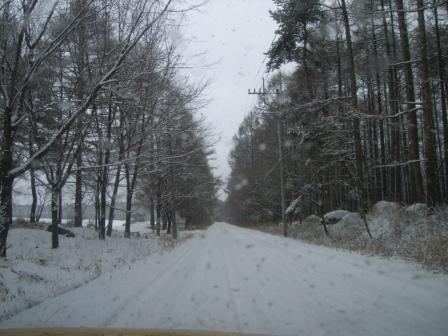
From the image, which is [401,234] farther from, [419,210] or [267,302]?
[267,302]

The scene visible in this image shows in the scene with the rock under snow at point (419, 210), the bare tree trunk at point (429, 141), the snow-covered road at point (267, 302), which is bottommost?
the snow-covered road at point (267, 302)

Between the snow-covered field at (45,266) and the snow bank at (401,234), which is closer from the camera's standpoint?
the snow-covered field at (45,266)

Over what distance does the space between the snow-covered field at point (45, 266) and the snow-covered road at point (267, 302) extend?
21.7 inches

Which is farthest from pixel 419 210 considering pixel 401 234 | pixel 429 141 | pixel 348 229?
pixel 348 229

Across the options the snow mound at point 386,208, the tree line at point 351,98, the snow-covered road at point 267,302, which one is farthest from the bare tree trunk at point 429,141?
the snow-covered road at point 267,302

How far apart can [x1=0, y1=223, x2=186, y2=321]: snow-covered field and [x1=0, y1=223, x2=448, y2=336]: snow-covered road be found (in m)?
0.55

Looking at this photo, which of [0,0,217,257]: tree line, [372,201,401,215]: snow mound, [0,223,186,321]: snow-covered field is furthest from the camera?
[372,201,401,215]: snow mound

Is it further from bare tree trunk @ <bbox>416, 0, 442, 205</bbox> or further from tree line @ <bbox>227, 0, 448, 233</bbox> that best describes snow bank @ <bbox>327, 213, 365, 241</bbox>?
bare tree trunk @ <bbox>416, 0, 442, 205</bbox>

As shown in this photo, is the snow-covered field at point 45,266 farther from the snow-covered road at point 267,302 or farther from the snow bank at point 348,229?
the snow bank at point 348,229

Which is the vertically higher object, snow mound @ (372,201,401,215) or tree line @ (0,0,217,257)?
tree line @ (0,0,217,257)

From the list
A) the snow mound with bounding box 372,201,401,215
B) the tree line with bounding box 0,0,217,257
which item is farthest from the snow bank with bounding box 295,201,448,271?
the tree line with bounding box 0,0,217,257

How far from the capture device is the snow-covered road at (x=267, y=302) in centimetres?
484

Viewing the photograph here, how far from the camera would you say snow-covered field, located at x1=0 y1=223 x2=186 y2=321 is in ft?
23.6

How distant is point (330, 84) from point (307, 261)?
23138mm
